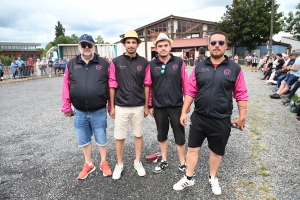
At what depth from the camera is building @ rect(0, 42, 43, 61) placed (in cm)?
5969

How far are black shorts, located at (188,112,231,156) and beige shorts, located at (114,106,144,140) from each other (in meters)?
0.83

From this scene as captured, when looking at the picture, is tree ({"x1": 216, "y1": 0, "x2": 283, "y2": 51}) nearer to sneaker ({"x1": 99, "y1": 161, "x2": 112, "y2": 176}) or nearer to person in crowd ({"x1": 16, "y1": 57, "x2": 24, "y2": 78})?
person in crowd ({"x1": 16, "y1": 57, "x2": 24, "y2": 78})

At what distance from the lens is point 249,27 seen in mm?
29672

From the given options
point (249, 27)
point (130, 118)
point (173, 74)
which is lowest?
point (130, 118)

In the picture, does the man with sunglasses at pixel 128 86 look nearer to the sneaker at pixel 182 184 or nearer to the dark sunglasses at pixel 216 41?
the sneaker at pixel 182 184

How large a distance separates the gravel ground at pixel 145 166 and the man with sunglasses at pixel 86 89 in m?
0.38

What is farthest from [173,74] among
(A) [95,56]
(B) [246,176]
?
(B) [246,176]

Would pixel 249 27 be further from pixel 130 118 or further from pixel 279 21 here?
pixel 130 118

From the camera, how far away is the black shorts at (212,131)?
2.59 metres

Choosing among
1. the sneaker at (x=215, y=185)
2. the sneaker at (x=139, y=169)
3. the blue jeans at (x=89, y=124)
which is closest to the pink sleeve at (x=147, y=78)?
the blue jeans at (x=89, y=124)

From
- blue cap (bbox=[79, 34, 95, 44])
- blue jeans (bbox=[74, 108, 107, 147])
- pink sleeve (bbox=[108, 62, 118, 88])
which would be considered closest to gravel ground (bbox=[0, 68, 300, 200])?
blue jeans (bbox=[74, 108, 107, 147])

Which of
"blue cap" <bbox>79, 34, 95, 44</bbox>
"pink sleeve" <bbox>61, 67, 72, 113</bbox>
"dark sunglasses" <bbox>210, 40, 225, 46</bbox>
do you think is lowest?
"pink sleeve" <bbox>61, 67, 72, 113</bbox>

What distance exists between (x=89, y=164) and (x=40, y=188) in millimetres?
719

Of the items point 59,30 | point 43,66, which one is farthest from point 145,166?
point 59,30
